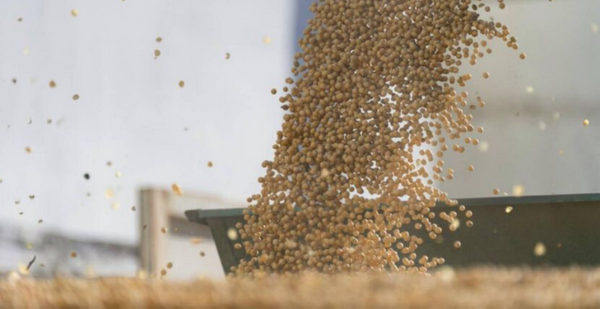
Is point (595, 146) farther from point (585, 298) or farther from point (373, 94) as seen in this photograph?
point (585, 298)

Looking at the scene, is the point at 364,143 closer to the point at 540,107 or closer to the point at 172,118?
the point at 172,118

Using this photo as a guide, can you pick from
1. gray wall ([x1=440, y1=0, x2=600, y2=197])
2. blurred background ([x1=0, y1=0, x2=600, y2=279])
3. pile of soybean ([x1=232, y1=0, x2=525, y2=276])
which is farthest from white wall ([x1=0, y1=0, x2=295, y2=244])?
gray wall ([x1=440, y1=0, x2=600, y2=197])

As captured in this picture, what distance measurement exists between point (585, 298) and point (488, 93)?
1908 mm

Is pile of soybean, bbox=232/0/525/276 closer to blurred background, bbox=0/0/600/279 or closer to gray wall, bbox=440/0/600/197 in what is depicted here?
blurred background, bbox=0/0/600/279

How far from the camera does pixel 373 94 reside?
66.3 inches

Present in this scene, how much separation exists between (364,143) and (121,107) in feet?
2.81

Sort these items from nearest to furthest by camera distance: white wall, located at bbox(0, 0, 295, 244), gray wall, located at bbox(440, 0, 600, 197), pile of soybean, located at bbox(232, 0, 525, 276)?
1. pile of soybean, located at bbox(232, 0, 525, 276)
2. white wall, located at bbox(0, 0, 295, 244)
3. gray wall, located at bbox(440, 0, 600, 197)

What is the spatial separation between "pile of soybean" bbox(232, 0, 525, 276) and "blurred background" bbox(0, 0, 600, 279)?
49 cm

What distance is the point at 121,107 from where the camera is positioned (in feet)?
7.28

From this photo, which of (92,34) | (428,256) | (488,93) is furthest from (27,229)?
(488,93)

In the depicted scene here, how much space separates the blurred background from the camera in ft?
6.95

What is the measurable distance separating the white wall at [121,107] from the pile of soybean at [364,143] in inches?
24.1

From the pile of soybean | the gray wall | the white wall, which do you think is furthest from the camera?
the gray wall

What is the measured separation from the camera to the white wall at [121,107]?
2.11 m
